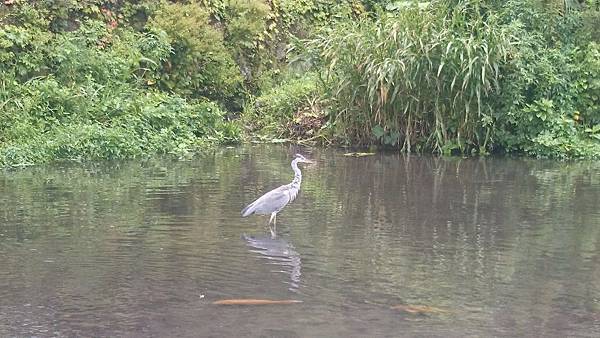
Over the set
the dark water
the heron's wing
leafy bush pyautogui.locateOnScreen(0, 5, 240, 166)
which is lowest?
the dark water

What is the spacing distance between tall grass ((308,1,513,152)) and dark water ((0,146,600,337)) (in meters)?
2.13

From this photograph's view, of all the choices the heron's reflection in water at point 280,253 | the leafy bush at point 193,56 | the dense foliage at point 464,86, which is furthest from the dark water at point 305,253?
the leafy bush at point 193,56

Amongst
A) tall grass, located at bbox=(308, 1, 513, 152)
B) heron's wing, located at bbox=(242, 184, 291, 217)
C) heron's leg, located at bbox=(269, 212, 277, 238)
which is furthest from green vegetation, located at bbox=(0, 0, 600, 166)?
heron's wing, located at bbox=(242, 184, 291, 217)

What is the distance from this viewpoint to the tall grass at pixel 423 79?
1734 cm

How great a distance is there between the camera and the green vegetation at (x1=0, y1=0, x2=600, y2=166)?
17.3 m

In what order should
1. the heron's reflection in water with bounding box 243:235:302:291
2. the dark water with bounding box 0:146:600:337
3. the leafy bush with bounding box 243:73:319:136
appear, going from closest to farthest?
the dark water with bounding box 0:146:600:337 < the heron's reflection in water with bounding box 243:235:302:291 < the leafy bush with bounding box 243:73:319:136

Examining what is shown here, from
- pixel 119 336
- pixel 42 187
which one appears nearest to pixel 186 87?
pixel 42 187

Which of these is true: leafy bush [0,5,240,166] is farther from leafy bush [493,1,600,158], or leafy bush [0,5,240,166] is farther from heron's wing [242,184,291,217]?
heron's wing [242,184,291,217]

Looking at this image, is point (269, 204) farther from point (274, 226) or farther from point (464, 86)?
point (464, 86)

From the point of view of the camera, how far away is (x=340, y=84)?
1820cm

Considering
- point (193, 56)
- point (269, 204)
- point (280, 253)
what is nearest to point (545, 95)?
point (193, 56)

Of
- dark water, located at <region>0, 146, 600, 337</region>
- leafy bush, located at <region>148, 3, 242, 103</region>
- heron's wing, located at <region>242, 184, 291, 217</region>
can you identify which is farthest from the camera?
leafy bush, located at <region>148, 3, 242, 103</region>

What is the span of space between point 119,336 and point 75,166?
28.1 ft

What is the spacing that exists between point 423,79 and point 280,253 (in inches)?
321
